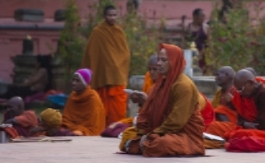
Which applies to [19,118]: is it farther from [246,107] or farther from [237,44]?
[237,44]

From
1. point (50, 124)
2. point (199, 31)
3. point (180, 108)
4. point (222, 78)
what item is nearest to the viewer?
point (180, 108)

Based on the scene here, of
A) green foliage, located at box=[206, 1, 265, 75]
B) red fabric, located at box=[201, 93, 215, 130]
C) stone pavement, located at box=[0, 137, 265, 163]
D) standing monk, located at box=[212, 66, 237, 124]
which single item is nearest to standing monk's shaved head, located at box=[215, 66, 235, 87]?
standing monk, located at box=[212, 66, 237, 124]

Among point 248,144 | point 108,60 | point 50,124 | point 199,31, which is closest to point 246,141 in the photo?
point 248,144

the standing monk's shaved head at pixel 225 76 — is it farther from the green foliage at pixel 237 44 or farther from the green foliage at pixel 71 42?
the green foliage at pixel 71 42

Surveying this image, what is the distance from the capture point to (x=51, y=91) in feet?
60.2

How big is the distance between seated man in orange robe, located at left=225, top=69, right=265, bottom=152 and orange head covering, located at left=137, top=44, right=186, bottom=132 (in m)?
1.04

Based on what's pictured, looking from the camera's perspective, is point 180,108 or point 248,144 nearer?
point 180,108

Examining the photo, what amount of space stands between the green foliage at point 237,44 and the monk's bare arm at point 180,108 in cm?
549

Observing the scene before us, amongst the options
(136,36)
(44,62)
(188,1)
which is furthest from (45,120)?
(188,1)

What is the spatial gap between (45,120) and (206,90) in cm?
252

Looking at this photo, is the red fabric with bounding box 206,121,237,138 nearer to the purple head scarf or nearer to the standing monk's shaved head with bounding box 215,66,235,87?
the standing monk's shaved head with bounding box 215,66,235,87

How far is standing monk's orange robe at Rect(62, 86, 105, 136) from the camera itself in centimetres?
1309

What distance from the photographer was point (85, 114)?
13.1 m

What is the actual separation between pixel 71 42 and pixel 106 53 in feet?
8.29
